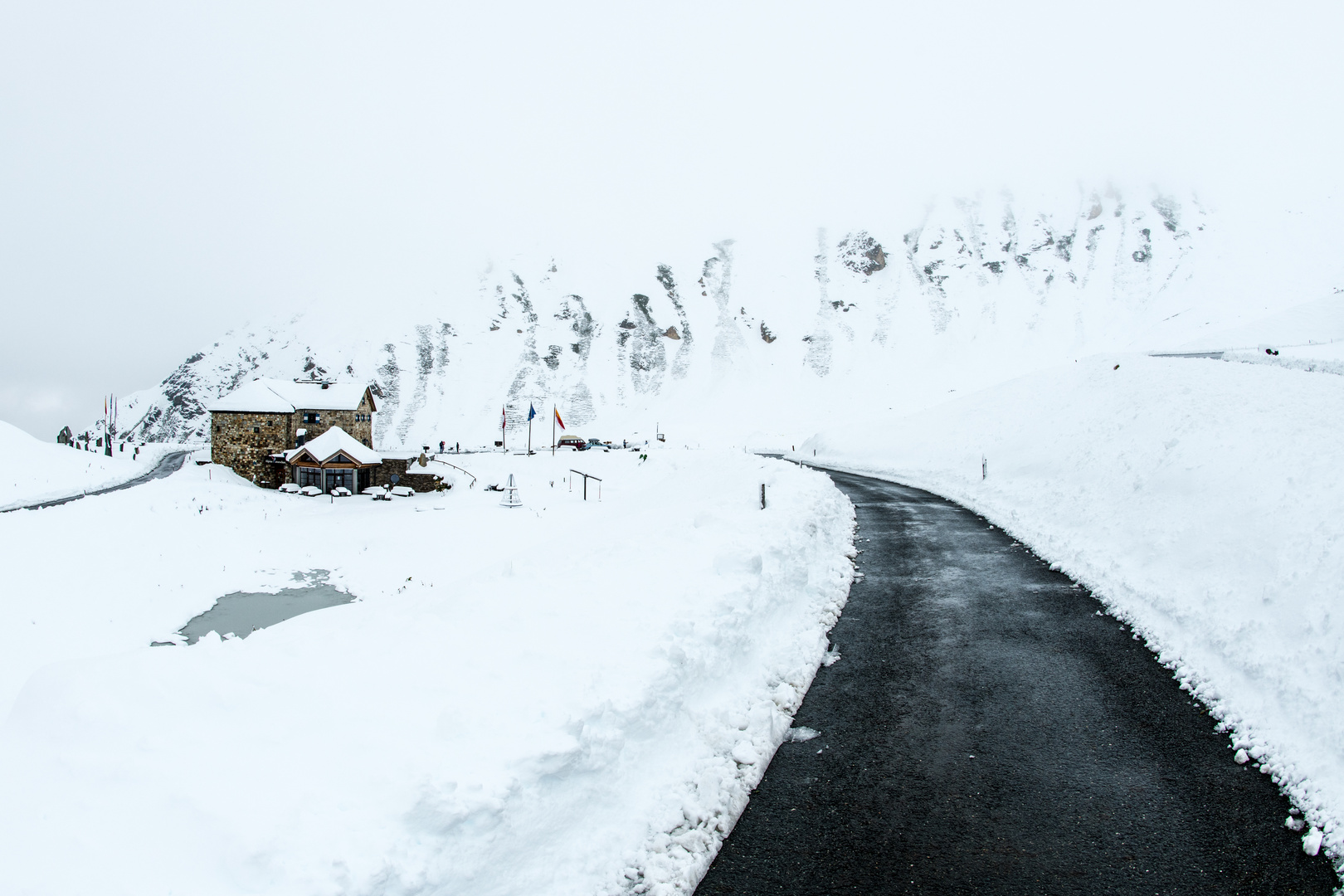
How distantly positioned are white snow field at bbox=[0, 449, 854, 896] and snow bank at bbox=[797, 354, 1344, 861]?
451cm

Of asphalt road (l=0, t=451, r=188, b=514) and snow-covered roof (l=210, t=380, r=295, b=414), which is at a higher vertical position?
snow-covered roof (l=210, t=380, r=295, b=414)

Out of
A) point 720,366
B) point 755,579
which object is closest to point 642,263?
point 720,366

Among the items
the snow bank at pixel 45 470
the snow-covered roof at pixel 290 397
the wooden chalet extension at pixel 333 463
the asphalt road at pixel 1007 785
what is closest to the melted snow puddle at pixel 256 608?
the snow bank at pixel 45 470

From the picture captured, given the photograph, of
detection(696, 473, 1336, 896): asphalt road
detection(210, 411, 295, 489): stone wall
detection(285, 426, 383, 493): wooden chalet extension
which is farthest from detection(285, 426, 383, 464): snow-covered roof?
detection(696, 473, 1336, 896): asphalt road

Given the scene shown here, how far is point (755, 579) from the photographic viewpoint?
31.9ft

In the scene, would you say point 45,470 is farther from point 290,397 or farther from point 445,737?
point 445,737

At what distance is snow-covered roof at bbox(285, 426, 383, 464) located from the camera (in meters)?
42.2

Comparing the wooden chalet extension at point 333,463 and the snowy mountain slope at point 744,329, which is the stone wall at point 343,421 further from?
the snowy mountain slope at point 744,329

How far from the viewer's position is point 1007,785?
5859 millimetres

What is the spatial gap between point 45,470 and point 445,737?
45265 millimetres

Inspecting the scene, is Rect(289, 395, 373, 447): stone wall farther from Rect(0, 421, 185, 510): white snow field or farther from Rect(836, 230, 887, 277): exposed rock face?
Rect(836, 230, 887, 277): exposed rock face

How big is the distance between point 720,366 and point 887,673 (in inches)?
3652

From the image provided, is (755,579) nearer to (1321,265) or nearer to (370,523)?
(370,523)

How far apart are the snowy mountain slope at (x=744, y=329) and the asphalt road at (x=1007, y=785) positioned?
71108mm
